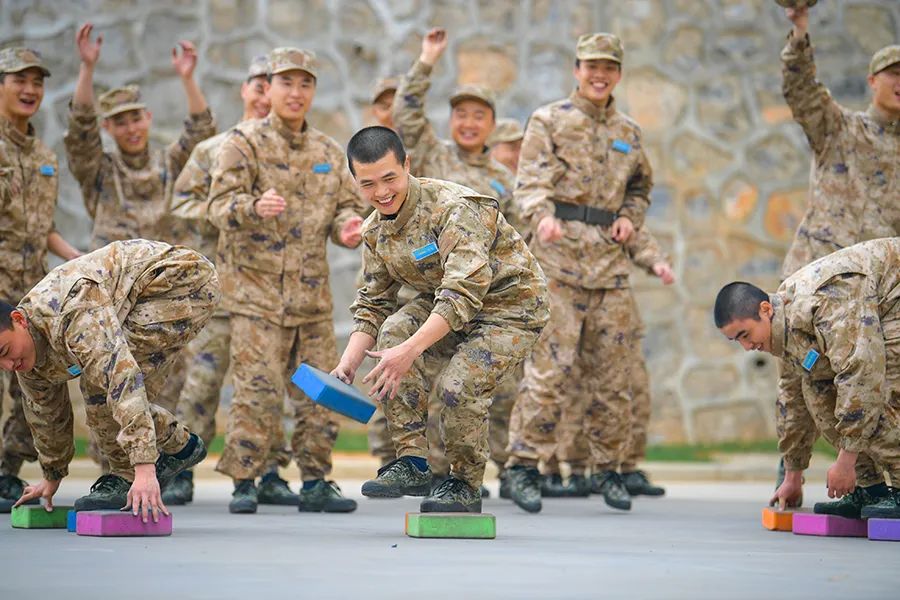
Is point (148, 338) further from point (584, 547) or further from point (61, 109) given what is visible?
point (61, 109)

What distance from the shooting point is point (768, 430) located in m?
11.5

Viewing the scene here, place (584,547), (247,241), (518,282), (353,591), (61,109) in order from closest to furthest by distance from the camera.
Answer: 1. (353,591)
2. (584,547)
3. (518,282)
4. (247,241)
5. (61,109)

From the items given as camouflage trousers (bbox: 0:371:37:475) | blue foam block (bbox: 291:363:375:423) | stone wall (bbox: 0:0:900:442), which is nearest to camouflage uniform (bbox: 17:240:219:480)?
blue foam block (bbox: 291:363:375:423)

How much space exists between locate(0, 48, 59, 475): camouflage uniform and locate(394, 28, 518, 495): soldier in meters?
1.90

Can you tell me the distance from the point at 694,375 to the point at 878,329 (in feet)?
20.3

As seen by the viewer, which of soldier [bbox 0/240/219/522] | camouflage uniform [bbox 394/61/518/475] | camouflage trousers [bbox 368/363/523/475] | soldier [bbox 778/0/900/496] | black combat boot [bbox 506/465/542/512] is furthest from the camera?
camouflage trousers [bbox 368/363/523/475]

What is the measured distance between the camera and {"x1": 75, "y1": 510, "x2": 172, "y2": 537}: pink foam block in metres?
5.06

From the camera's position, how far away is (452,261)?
17.0 ft

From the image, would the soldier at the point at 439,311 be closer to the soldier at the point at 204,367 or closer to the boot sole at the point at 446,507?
the boot sole at the point at 446,507

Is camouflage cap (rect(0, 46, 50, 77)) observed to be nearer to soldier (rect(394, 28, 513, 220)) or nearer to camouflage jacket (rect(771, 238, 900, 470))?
soldier (rect(394, 28, 513, 220))

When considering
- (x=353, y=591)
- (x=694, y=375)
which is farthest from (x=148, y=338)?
(x=694, y=375)

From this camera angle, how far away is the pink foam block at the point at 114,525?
199 inches

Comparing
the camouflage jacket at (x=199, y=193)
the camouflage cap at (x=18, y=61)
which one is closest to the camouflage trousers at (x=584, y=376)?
the camouflage jacket at (x=199, y=193)

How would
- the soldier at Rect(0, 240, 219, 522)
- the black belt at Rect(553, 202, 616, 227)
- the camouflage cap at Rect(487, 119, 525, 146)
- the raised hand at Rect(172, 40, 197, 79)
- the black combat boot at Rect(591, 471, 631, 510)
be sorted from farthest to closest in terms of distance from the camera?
the camouflage cap at Rect(487, 119, 525, 146), the raised hand at Rect(172, 40, 197, 79), the black belt at Rect(553, 202, 616, 227), the black combat boot at Rect(591, 471, 631, 510), the soldier at Rect(0, 240, 219, 522)
